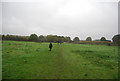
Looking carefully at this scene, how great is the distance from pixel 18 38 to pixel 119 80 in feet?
408

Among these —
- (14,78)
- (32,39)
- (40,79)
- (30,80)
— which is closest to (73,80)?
(40,79)

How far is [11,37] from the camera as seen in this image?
120 metres

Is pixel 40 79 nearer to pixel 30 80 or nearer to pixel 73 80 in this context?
pixel 30 80

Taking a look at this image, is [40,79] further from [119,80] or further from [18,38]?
[18,38]

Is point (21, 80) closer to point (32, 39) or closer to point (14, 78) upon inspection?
point (14, 78)

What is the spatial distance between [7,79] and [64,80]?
14.6ft

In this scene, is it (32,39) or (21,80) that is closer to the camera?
(21,80)

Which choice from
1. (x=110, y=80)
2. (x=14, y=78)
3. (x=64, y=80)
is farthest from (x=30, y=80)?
(x=110, y=80)

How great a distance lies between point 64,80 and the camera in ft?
25.4

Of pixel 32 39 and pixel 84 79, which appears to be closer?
pixel 84 79

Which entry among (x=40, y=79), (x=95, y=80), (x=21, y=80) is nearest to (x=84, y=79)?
(x=95, y=80)

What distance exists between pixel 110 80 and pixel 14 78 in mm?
7715

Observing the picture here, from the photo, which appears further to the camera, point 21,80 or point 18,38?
point 18,38

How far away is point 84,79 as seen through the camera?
8.18 metres
